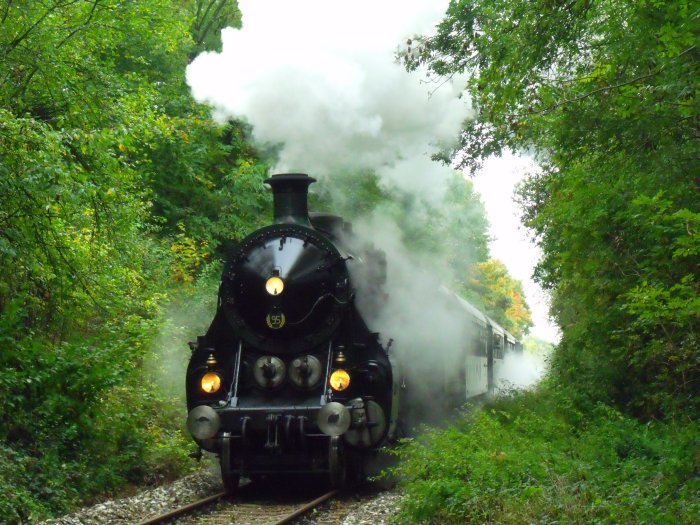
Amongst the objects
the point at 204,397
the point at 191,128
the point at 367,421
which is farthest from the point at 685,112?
the point at 191,128

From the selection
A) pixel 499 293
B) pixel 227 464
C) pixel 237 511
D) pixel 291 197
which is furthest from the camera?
pixel 499 293

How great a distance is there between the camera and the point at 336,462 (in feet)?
28.5

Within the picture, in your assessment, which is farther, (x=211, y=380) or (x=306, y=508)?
(x=211, y=380)

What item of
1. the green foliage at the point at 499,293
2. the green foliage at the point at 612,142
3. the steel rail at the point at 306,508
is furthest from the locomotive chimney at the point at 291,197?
the green foliage at the point at 499,293

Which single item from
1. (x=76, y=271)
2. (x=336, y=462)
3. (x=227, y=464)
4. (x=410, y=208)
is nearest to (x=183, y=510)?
(x=227, y=464)

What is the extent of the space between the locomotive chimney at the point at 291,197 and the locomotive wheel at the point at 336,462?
2.56 m

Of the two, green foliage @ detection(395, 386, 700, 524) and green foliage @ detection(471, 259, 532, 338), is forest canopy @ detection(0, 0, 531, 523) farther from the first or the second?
green foliage @ detection(471, 259, 532, 338)

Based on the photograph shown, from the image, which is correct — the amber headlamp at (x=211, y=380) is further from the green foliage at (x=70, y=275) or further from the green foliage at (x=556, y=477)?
the green foliage at (x=556, y=477)

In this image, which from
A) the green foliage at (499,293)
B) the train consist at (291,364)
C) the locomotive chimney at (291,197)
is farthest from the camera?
the green foliage at (499,293)

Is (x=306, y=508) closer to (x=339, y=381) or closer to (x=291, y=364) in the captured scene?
(x=339, y=381)

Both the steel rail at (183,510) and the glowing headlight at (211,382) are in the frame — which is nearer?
the steel rail at (183,510)

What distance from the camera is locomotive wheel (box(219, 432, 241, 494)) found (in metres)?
8.80

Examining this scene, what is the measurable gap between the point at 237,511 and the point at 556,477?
3.07 m

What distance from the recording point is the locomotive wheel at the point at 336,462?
8.64 metres
